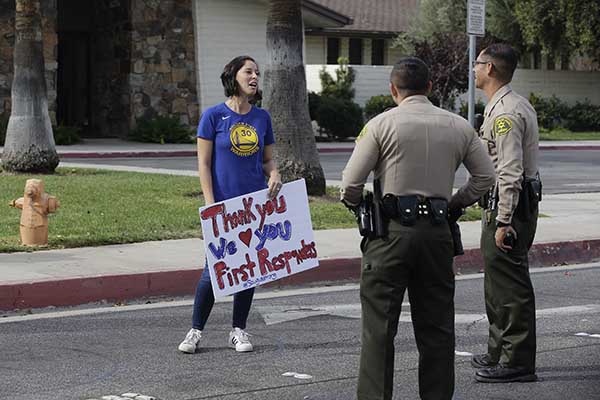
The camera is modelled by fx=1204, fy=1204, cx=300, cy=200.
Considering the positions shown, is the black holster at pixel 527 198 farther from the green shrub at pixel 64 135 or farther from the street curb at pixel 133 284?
the green shrub at pixel 64 135

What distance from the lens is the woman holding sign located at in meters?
7.78

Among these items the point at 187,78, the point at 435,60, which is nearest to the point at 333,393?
the point at 187,78

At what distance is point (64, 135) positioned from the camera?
2778 centimetres

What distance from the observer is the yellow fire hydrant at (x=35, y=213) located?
11282 mm

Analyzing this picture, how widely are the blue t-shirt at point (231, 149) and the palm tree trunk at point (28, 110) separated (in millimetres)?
10469

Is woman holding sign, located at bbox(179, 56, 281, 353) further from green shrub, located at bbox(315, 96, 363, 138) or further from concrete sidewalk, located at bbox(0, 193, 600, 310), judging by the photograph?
green shrub, located at bbox(315, 96, 363, 138)

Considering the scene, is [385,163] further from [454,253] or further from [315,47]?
[315,47]

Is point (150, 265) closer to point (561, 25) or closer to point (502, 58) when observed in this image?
point (502, 58)

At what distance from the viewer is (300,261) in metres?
8.07

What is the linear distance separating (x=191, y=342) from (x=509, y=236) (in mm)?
2193

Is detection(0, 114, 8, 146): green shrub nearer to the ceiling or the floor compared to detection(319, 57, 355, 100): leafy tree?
nearer to the floor

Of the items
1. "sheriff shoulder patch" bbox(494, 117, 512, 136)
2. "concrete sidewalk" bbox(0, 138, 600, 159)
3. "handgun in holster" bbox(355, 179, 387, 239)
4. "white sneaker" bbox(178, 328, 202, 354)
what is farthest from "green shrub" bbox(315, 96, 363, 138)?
"handgun in holster" bbox(355, 179, 387, 239)

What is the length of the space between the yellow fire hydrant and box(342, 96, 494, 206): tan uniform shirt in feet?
19.5

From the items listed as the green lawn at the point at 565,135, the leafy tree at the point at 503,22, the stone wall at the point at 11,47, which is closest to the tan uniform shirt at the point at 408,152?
the stone wall at the point at 11,47
